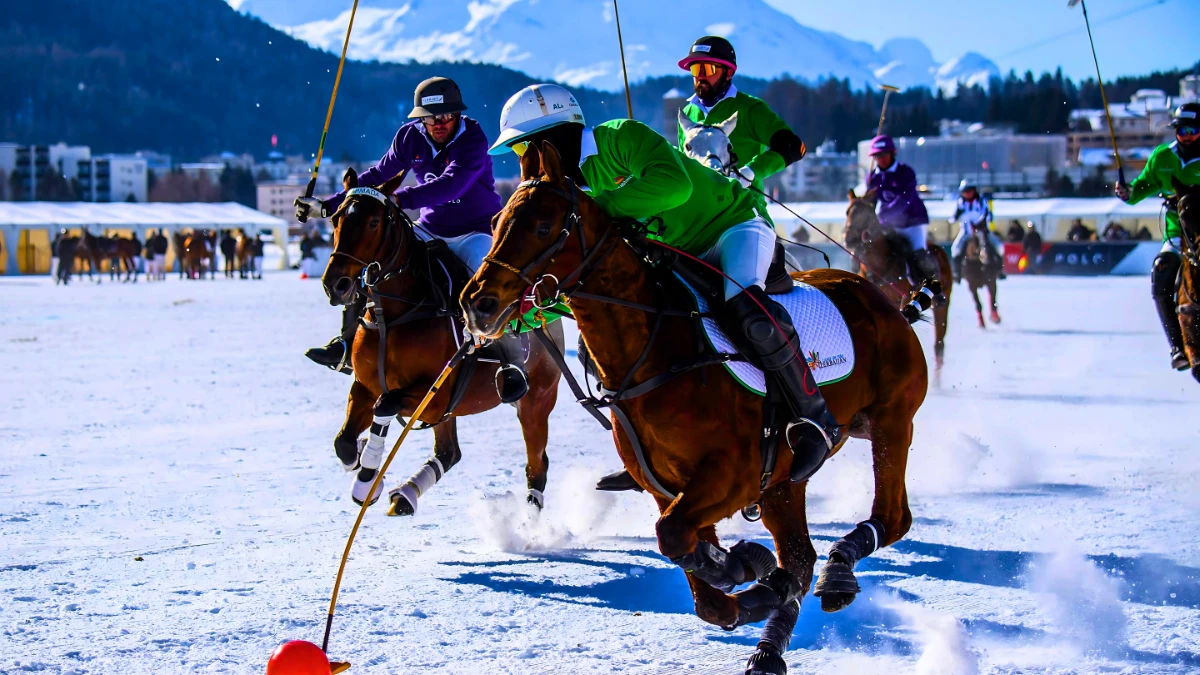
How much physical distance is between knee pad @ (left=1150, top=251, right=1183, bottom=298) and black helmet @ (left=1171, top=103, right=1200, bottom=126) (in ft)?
3.61

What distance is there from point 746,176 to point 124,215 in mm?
55248

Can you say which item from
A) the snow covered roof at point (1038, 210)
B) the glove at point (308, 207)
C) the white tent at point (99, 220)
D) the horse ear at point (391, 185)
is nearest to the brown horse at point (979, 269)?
the horse ear at point (391, 185)

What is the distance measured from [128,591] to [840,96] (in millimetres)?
191128

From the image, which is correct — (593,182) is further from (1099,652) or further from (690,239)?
(1099,652)

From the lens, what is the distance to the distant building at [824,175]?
426 feet

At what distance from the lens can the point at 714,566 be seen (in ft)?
16.5

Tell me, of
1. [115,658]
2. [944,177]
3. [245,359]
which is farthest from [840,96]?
[115,658]

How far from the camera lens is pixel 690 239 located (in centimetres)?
561

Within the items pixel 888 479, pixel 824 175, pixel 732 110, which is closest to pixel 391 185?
pixel 732 110

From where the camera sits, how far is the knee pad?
10531 millimetres

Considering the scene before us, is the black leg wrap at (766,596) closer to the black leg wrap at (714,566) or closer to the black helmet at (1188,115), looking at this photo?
the black leg wrap at (714,566)

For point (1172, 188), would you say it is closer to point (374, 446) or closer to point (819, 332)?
point (819, 332)

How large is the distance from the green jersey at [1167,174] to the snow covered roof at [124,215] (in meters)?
48.3

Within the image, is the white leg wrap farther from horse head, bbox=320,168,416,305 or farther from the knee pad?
the knee pad
